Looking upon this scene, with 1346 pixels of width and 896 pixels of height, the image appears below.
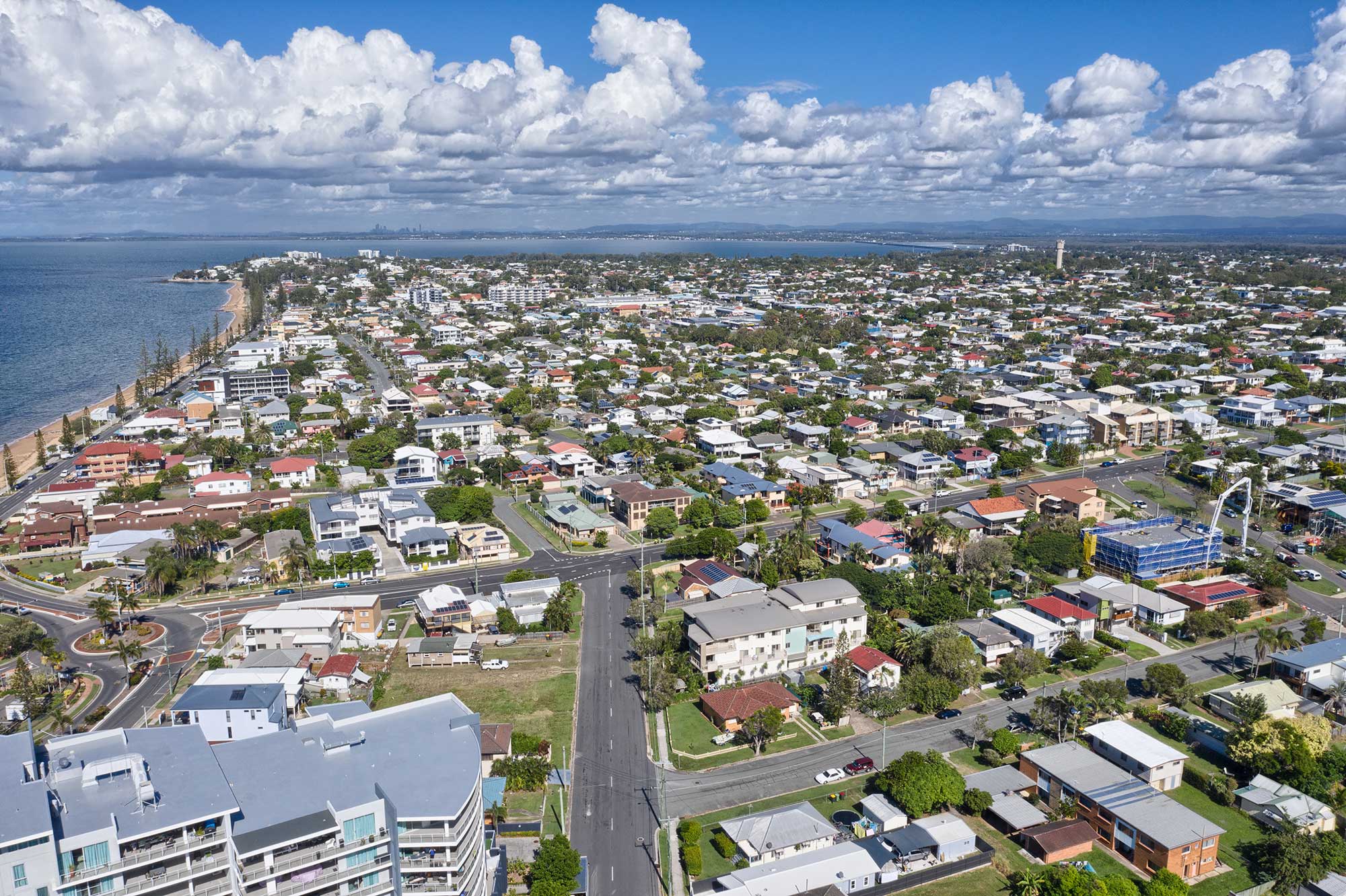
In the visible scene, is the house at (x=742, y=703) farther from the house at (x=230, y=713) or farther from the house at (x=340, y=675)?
the house at (x=230, y=713)

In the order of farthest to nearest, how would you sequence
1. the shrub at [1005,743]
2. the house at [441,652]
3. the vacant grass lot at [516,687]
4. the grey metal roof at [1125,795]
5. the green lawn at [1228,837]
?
the house at [441,652]
the vacant grass lot at [516,687]
the shrub at [1005,743]
the grey metal roof at [1125,795]
the green lawn at [1228,837]

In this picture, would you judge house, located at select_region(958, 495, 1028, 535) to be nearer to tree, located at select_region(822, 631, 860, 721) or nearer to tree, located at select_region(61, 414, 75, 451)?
tree, located at select_region(822, 631, 860, 721)

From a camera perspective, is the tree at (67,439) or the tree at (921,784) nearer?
the tree at (921,784)

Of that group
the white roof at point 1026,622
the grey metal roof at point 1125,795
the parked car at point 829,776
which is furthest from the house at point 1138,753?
the parked car at point 829,776

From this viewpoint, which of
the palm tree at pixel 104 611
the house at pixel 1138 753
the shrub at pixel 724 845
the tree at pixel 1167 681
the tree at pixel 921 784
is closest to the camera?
the shrub at pixel 724 845

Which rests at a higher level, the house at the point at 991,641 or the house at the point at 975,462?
the house at the point at 975,462

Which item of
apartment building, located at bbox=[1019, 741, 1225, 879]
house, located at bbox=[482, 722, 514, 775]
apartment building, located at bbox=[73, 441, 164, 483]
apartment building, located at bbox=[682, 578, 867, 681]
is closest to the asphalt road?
house, located at bbox=[482, 722, 514, 775]

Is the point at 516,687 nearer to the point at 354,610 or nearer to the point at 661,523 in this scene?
the point at 354,610
